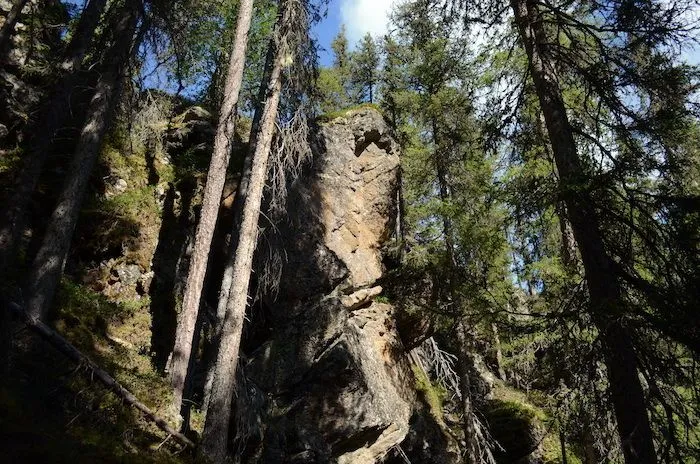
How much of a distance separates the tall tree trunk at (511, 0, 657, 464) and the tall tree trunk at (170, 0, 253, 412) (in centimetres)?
666

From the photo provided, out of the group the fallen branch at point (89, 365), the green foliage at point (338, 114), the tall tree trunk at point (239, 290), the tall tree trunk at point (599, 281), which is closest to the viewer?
the tall tree trunk at point (599, 281)

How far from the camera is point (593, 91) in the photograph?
7.66 metres

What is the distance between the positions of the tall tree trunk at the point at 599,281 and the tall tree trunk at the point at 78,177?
28.8ft

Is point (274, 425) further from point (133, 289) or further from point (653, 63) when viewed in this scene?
point (653, 63)

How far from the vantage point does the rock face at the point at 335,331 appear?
1033cm

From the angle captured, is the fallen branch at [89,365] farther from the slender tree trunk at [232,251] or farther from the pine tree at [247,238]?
the slender tree trunk at [232,251]

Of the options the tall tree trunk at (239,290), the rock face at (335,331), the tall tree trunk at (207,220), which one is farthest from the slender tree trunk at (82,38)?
the rock face at (335,331)

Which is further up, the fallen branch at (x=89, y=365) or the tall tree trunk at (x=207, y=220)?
the tall tree trunk at (x=207, y=220)

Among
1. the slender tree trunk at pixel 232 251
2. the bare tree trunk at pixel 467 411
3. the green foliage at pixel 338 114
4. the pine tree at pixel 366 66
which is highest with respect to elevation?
the pine tree at pixel 366 66

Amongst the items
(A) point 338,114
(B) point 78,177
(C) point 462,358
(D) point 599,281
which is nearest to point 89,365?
(B) point 78,177

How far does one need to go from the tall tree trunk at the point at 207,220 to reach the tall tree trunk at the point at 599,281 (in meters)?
6.66

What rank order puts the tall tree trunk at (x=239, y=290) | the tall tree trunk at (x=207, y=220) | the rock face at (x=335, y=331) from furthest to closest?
the rock face at (x=335, y=331) → the tall tree trunk at (x=207, y=220) → the tall tree trunk at (x=239, y=290)

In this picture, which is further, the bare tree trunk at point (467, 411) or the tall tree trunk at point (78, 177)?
the bare tree trunk at point (467, 411)

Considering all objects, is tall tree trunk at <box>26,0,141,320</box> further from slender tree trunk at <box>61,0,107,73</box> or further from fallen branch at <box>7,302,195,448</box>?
fallen branch at <box>7,302,195,448</box>
